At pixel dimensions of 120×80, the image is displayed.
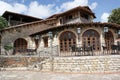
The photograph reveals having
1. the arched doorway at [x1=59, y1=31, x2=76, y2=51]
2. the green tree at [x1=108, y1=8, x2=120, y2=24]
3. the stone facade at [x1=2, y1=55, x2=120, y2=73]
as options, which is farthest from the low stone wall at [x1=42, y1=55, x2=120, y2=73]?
the green tree at [x1=108, y1=8, x2=120, y2=24]

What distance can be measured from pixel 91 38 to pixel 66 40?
2935mm

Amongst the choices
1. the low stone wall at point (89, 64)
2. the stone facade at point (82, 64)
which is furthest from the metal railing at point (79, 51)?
the low stone wall at point (89, 64)

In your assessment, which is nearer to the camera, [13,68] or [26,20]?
[13,68]

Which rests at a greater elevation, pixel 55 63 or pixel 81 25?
pixel 81 25

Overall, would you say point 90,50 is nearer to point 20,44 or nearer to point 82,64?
point 82,64

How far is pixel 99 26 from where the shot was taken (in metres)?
19.4

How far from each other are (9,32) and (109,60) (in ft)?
47.9

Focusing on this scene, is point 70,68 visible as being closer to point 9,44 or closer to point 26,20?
point 9,44

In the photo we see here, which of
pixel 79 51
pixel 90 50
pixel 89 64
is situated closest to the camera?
pixel 89 64

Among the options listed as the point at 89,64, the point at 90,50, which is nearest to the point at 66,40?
the point at 90,50

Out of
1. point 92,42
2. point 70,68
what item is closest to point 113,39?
point 92,42

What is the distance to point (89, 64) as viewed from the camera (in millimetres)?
13297

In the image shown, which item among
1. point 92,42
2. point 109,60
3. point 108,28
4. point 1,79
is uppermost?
point 108,28

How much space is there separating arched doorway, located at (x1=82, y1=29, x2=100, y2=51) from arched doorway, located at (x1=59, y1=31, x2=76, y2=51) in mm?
1278
